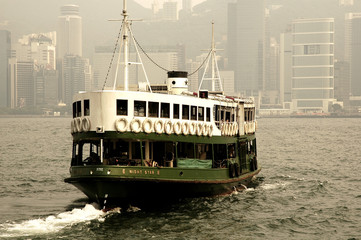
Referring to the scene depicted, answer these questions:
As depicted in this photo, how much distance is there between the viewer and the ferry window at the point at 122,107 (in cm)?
3297

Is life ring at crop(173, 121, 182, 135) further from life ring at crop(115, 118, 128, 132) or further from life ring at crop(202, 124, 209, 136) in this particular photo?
life ring at crop(115, 118, 128, 132)

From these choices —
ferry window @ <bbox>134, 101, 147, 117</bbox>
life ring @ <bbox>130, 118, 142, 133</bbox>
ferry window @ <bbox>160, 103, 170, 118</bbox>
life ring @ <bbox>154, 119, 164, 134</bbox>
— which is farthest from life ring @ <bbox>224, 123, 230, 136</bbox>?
life ring @ <bbox>130, 118, 142, 133</bbox>

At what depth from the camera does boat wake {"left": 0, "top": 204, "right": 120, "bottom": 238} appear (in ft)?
98.8

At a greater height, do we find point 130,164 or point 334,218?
point 130,164

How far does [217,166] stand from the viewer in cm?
3847

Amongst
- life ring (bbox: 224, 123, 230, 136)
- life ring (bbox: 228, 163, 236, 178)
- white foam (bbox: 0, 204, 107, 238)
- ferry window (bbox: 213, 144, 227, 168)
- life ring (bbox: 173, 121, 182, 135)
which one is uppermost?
life ring (bbox: 173, 121, 182, 135)

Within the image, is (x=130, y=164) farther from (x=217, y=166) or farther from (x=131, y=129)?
(x=217, y=166)

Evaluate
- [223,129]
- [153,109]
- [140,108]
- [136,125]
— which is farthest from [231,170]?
[136,125]

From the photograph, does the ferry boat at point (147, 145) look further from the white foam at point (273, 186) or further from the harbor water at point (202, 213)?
the white foam at point (273, 186)

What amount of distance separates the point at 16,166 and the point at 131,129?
31418 mm

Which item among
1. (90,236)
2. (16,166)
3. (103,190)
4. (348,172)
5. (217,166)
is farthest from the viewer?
(16,166)

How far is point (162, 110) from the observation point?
3450 cm

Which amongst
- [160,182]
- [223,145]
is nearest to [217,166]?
[223,145]

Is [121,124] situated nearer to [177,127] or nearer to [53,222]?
[177,127]
